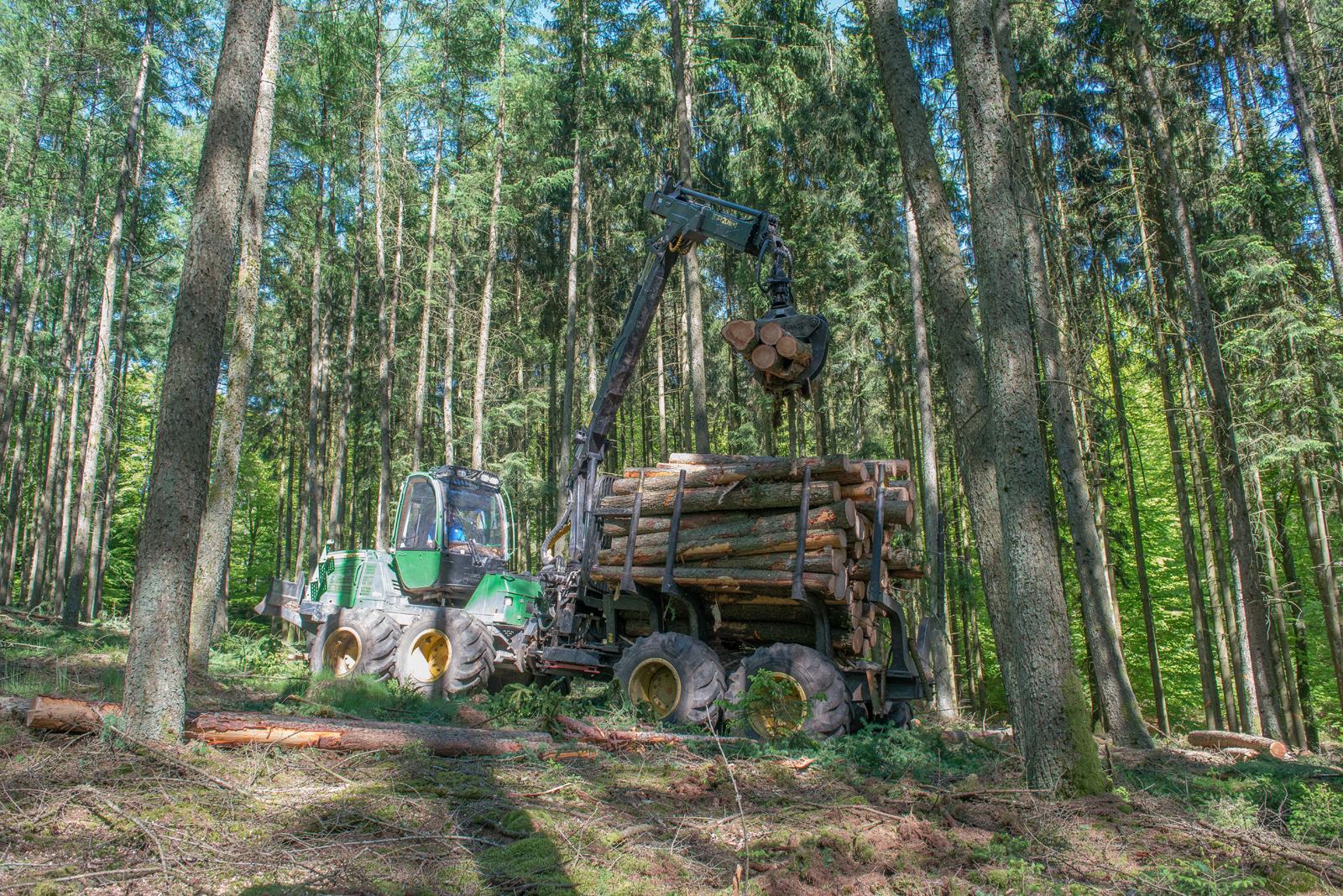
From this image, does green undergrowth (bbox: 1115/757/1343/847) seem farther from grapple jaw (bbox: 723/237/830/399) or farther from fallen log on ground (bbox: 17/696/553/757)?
fallen log on ground (bbox: 17/696/553/757)

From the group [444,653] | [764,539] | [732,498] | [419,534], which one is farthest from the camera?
[419,534]

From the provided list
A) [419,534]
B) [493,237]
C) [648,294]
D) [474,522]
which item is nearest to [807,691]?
[648,294]

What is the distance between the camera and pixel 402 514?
12.0m

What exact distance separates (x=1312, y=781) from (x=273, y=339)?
28133mm

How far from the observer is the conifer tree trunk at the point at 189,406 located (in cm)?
538

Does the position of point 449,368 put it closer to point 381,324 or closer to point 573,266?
point 381,324

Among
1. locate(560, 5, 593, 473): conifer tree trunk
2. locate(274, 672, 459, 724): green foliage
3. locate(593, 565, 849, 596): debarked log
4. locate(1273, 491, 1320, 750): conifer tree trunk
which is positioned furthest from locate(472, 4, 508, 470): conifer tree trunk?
locate(1273, 491, 1320, 750): conifer tree trunk

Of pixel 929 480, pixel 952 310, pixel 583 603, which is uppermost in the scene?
pixel 952 310

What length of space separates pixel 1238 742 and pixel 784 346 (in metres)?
8.82

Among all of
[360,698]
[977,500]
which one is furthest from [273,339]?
[977,500]

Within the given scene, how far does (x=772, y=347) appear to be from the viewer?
7516 millimetres

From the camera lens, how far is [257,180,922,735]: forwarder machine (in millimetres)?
8086

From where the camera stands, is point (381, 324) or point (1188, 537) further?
point (381, 324)

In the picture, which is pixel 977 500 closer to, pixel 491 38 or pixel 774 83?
pixel 774 83
